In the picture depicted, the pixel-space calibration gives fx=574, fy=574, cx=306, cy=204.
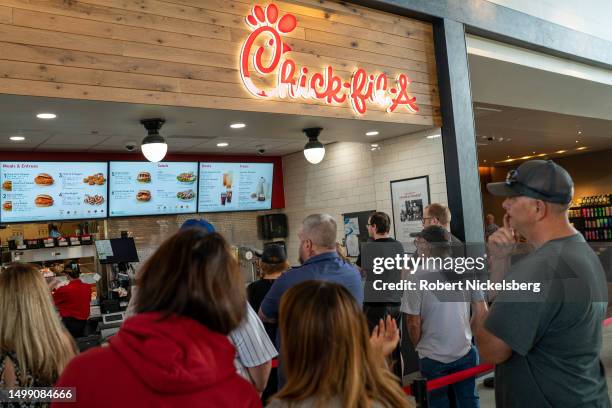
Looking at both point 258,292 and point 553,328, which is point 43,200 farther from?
point 553,328

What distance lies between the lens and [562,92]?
7.92m

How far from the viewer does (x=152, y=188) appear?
759 cm

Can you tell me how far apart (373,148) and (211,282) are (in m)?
5.25

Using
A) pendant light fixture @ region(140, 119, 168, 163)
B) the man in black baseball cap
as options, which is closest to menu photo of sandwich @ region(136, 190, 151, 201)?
pendant light fixture @ region(140, 119, 168, 163)

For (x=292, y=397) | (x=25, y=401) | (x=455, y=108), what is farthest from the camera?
(x=455, y=108)

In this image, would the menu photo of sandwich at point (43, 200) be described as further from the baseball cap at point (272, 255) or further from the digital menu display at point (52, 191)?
the baseball cap at point (272, 255)

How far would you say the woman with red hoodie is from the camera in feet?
3.76

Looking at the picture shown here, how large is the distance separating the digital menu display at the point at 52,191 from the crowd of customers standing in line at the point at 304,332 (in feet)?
15.9

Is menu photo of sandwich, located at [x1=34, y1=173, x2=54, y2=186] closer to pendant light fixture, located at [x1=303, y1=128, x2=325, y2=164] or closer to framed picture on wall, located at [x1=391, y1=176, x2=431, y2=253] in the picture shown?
pendant light fixture, located at [x1=303, y1=128, x2=325, y2=164]

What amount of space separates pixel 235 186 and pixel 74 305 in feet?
11.6

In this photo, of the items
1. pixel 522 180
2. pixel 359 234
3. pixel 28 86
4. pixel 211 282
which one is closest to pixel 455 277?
pixel 522 180

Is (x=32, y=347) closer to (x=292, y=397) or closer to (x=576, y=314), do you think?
(x=292, y=397)

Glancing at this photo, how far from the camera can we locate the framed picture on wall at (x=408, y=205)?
5750 mm

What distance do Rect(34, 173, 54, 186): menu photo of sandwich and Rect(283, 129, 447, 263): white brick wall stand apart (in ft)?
11.2
